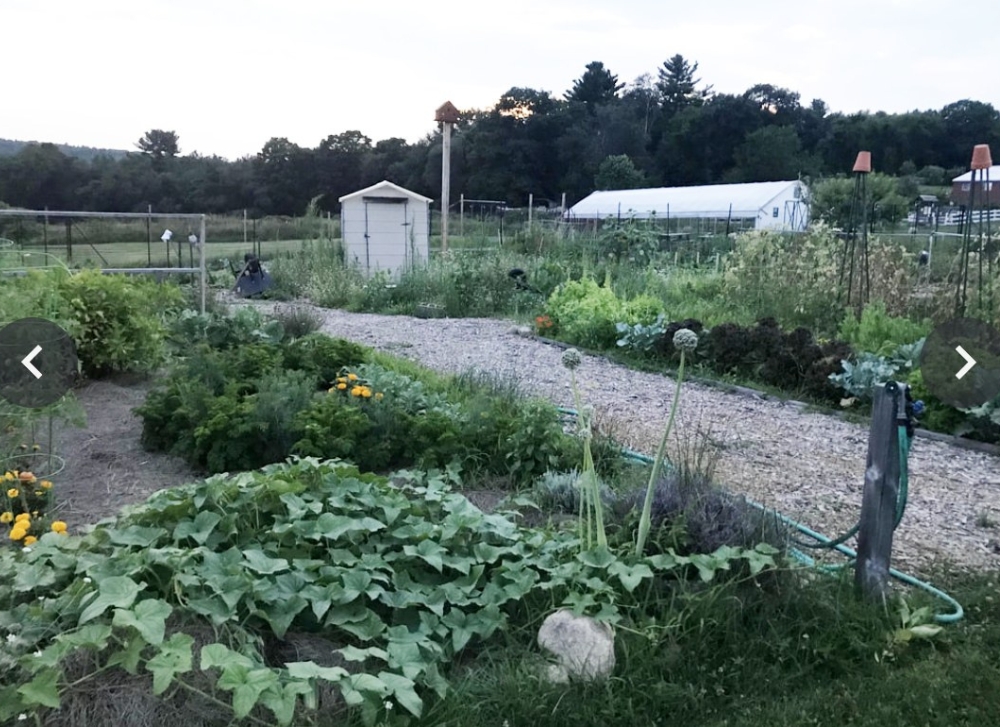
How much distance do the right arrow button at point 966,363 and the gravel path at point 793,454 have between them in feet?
1.84

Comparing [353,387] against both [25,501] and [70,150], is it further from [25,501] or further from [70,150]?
[70,150]

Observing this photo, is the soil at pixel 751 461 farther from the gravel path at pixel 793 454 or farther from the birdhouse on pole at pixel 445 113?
the birdhouse on pole at pixel 445 113

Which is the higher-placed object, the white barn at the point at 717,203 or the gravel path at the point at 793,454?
the white barn at the point at 717,203

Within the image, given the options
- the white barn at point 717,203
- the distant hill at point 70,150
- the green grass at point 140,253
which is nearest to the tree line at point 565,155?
the distant hill at point 70,150

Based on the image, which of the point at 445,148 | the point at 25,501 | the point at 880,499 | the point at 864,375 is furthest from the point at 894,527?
the point at 445,148

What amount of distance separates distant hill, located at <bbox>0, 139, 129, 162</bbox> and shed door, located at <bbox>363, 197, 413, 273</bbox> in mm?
13277

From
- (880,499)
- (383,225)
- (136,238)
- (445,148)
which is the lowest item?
(880,499)

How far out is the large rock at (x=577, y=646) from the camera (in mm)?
2672

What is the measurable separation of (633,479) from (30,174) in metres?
25.5

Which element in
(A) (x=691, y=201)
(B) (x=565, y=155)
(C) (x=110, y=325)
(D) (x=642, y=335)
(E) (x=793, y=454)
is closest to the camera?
(E) (x=793, y=454)

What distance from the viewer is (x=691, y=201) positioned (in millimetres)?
34750

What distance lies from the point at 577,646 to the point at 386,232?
52.7 ft

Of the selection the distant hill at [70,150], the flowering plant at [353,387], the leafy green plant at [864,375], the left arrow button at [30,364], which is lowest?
the leafy green plant at [864,375]

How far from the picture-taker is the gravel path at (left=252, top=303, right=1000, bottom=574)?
4141 millimetres
